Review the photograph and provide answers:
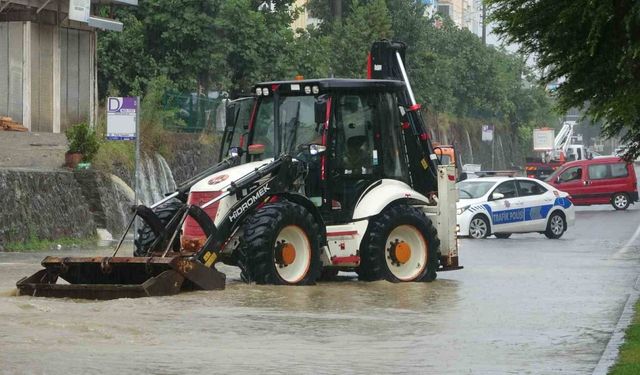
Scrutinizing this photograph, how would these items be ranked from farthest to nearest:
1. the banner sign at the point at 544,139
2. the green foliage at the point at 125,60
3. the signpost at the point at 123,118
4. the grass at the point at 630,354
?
the banner sign at the point at 544,139, the green foliage at the point at 125,60, the signpost at the point at 123,118, the grass at the point at 630,354

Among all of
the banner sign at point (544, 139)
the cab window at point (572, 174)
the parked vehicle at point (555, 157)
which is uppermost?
the banner sign at point (544, 139)

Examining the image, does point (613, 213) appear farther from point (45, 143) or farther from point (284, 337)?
point (284, 337)

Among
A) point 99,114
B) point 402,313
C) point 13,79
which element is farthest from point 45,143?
point 402,313

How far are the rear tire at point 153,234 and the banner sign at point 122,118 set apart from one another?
854cm

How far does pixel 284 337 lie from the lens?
13.2 metres

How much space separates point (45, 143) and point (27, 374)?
24279 millimetres

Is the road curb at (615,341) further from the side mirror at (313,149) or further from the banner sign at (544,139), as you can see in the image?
the banner sign at (544,139)

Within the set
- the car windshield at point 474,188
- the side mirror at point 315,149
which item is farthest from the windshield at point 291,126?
the car windshield at point 474,188

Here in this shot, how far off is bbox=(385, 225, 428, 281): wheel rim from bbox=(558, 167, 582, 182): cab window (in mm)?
31981

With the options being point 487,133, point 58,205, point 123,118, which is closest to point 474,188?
point 58,205

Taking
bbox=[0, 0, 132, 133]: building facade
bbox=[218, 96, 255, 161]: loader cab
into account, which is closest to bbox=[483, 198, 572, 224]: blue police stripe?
bbox=[0, 0, 132, 133]: building facade

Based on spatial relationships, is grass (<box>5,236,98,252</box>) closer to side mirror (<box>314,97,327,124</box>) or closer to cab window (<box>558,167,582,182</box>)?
side mirror (<box>314,97,327,124</box>)

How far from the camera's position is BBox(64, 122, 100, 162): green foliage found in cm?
3162

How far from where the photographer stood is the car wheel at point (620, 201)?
50.4m
